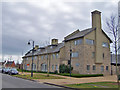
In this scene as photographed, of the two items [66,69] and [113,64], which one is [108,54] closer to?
[113,64]

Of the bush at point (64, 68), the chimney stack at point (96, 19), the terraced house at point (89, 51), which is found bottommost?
the bush at point (64, 68)

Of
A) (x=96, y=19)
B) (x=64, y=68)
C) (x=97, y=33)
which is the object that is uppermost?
(x=96, y=19)

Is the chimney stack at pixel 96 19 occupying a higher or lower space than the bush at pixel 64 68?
higher

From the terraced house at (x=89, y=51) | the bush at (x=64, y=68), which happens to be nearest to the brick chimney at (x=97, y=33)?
the terraced house at (x=89, y=51)

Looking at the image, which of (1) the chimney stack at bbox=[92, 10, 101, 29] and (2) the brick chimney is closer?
(2) the brick chimney

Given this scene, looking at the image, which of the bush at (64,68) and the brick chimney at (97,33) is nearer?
the bush at (64,68)

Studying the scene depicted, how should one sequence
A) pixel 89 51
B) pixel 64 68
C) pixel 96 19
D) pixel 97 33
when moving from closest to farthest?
pixel 89 51 → pixel 64 68 → pixel 96 19 → pixel 97 33

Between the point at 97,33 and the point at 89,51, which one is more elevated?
the point at 97,33

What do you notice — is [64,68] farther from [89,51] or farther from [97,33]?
[97,33]

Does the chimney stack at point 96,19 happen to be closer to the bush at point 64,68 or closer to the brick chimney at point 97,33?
the brick chimney at point 97,33

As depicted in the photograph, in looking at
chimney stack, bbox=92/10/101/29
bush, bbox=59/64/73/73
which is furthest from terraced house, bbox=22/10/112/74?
bush, bbox=59/64/73/73

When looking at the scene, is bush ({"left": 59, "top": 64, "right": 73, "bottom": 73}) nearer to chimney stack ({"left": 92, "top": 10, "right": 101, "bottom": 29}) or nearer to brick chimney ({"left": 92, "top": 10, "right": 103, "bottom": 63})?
brick chimney ({"left": 92, "top": 10, "right": 103, "bottom": 63})

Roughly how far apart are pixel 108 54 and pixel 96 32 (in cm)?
695

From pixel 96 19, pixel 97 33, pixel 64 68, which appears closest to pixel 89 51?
pixel 97 33
